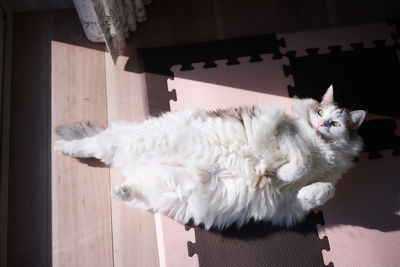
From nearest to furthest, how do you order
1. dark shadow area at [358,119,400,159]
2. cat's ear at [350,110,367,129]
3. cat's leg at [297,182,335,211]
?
1. cat's leg at [297,182,335,211]
2. cat's ear at [350,110,367,129]
3. dark shadow area at [358,119,400,159]

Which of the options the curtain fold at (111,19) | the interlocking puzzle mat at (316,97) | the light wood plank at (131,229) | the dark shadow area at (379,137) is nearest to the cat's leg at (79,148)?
the light wood plank at (131,229)

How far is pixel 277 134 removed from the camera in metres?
1.43

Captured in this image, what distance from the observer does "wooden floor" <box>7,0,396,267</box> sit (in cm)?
163

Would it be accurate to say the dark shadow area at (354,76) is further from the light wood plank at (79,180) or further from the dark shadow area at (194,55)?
the light wood plank at (79,180)

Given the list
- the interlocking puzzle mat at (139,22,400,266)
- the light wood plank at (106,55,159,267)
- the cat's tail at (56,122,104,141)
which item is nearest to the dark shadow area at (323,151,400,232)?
the interlocking puzzle mat at (139,22,400,266)

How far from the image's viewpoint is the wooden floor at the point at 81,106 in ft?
5.35

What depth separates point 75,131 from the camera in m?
1.66

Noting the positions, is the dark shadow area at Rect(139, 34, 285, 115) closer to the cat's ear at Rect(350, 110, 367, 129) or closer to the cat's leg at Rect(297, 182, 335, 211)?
the cat's ear at Rect(350, 110, 367, 129)

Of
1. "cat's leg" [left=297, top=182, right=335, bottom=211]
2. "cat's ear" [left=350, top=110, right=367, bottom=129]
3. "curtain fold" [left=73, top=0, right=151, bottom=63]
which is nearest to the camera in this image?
"cat's leg" [left=297, top=182, right=335, bottom=211]

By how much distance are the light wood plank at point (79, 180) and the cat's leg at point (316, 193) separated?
98cm

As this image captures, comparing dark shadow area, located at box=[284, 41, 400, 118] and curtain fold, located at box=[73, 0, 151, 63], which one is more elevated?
curtain fold, located at box=[73, 0, 151, 63]

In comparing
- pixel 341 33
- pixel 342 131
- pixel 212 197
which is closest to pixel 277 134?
pixel 342 131

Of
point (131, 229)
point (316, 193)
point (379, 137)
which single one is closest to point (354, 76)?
point (379, 137)

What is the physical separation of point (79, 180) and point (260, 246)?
100 cm
